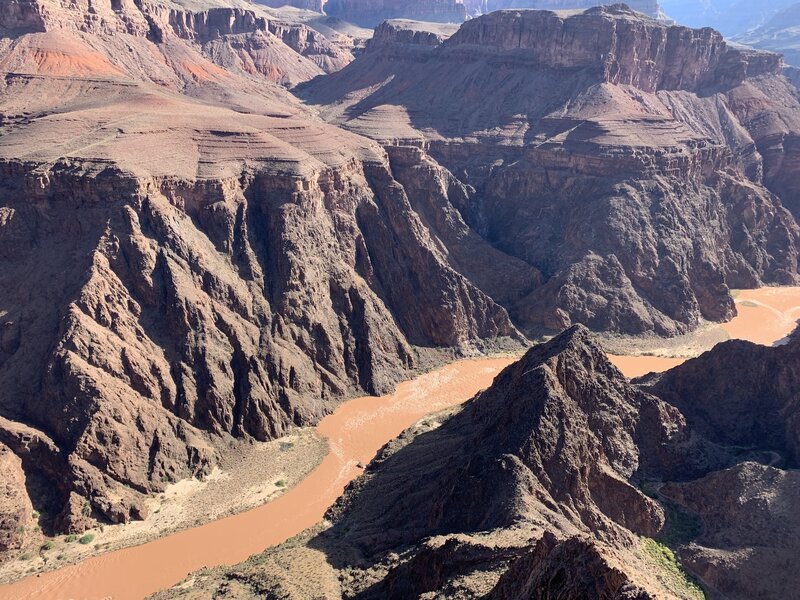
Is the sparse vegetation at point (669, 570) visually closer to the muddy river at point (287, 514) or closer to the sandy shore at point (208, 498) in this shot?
the muddy river at point (287, 514)

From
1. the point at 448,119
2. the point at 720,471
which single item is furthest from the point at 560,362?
the point at 448,119

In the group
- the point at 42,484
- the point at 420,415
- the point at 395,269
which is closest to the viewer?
the point at 42,484

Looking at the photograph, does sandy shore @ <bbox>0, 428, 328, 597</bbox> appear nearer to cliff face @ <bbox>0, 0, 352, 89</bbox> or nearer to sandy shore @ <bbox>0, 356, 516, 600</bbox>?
sandy shore @ <bbox>0, 356, 516, 600</bbox>

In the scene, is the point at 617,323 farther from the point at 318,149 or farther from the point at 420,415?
the point at 318,149

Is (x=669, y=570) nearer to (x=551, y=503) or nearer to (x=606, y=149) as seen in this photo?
Answer: (x=551, y=503)

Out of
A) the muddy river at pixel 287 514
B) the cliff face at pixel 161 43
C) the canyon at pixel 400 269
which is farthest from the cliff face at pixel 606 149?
the cliff face at pixel 161 43

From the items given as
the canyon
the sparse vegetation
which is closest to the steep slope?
the canyon

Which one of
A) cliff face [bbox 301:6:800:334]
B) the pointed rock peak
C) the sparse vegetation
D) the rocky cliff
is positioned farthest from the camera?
cliff face [bbox 301:6:800:334]
